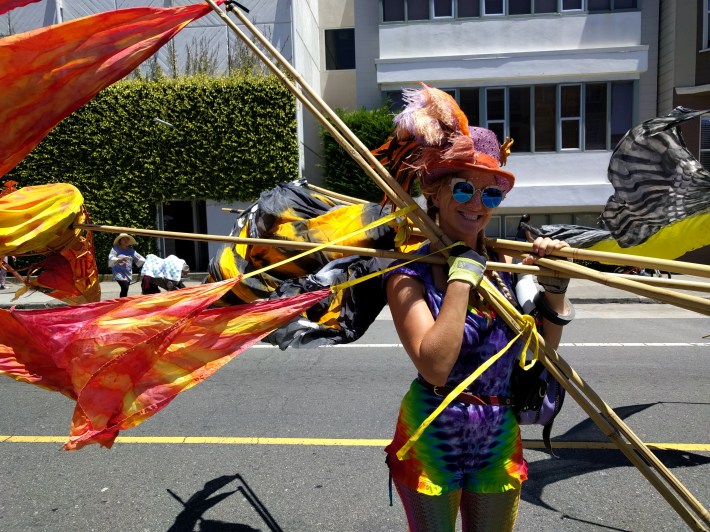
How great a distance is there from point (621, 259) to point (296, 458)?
2.96 meters

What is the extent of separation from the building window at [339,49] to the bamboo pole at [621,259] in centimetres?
1946

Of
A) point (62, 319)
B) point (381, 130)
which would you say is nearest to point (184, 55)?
point (381, 130)

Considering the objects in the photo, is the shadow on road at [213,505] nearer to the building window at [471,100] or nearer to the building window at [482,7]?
the building window at [471,100]

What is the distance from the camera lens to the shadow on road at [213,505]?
3.25 meters

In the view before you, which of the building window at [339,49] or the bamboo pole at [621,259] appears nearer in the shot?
the bamboo pole at [621,259]

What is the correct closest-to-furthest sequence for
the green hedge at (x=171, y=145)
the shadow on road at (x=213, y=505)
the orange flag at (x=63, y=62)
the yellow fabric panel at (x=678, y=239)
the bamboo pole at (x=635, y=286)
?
the bamboo pole at (x=635, y=286) → the orange flag at (x=63, y=62) → the yellow fabric panel at (x=678, y=239) → the shadow on road at (x=213, y=505) → the green hedge at (x=171, y=145)

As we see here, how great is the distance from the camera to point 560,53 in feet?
52.9

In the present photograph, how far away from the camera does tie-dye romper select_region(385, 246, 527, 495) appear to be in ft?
6.32

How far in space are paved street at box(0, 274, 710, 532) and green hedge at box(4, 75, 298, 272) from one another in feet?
34.5

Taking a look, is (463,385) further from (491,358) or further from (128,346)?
→ (128,346)

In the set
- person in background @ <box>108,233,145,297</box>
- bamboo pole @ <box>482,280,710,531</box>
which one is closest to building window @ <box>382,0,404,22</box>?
person in background @ <box>108,233,145,297</box>

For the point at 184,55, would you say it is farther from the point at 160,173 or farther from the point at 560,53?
the point at 560,53

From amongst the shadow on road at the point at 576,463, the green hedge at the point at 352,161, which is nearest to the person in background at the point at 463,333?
the shadow on road at the point at 576,463

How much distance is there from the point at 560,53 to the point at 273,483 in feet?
51.8
